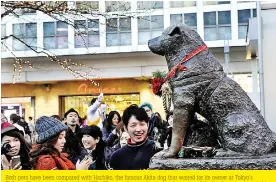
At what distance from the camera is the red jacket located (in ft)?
7.06

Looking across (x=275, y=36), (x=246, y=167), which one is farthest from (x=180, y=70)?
(x=275, y=36)

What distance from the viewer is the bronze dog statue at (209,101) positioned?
1.90 metres

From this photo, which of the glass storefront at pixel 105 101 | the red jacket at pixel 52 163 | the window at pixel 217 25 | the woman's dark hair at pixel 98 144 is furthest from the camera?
the glass storefront at pixel 105 101

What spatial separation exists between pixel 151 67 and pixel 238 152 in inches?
437

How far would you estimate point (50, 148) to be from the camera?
248 centimetres

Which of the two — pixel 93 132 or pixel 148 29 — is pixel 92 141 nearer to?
pixel 93 132

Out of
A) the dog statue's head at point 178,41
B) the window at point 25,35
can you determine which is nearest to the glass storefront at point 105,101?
the window at point 25,35

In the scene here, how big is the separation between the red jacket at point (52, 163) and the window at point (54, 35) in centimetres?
1028

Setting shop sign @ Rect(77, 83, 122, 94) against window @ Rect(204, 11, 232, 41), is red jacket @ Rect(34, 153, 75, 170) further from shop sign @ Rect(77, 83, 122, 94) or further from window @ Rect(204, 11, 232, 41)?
shop sign @ Rect(77, 83, 122, 94)

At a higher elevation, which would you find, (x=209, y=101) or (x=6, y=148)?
(x=209, y=101)

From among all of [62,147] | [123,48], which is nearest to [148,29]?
[123,48]

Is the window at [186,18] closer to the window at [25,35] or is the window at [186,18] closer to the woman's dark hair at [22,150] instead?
the window at [25,35]

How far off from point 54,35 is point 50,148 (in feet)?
34.0

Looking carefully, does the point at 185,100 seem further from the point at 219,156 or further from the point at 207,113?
the point at 219,156
